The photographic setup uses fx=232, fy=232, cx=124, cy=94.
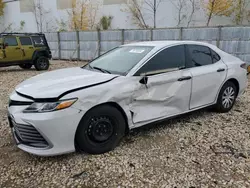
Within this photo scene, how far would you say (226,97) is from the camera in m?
4.29

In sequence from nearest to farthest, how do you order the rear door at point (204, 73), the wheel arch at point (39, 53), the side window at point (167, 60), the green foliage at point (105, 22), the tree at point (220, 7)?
the side window at point (167, 60) → the rear door at point (204, 73) → the wheel arch at point (39, 53) → the tree at point (220, 7) → the green foliage at point (105, 22)

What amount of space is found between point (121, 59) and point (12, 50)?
318 inches

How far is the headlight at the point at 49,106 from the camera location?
2.52 metres

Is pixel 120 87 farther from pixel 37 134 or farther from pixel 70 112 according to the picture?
pixel 37 134

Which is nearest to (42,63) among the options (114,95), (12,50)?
(12,50)

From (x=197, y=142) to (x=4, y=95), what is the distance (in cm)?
514

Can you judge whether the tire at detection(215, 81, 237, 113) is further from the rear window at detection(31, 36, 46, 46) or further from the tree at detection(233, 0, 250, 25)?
the tree at detection(233, 0, 250, 25)

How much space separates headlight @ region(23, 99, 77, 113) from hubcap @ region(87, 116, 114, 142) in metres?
0.38

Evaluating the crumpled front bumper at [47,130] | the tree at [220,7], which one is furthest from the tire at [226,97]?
the tree at [220,7]

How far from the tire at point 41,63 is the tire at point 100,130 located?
877 centimetres

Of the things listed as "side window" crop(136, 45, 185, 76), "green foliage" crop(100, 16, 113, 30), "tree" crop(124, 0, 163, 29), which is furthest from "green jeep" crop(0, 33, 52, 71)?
"green foliage" crop(100, 16, 113, 30)

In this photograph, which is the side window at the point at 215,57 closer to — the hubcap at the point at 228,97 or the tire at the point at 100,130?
the hubcap at the point at 228,97

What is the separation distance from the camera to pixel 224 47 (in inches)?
396

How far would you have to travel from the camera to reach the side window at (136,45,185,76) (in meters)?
3.22
